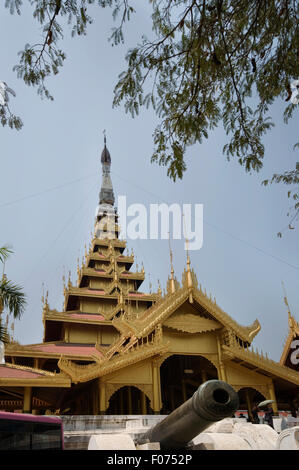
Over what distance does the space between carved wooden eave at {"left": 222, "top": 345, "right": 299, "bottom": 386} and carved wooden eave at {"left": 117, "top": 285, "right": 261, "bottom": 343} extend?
75 cm

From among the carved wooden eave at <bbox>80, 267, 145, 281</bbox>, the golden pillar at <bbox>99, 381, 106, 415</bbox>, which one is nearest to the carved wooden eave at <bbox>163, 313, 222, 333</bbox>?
the golden pillar at <bbox>99, 381, 106, 415</bbox>

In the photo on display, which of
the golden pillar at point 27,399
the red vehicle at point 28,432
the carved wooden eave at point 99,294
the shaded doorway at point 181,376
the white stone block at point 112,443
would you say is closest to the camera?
the red vehicle at point 28,432

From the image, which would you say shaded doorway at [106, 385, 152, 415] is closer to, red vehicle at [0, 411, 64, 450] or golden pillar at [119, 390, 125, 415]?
golden pillar at [119, 390, 125, 415]

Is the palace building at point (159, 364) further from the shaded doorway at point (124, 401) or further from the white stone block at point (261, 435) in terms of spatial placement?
the white stone block at point (261, 435)

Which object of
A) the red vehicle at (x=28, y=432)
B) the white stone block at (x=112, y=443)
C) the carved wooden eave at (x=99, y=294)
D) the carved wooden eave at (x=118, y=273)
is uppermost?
the carved wooden eave at (x=118, y=273)

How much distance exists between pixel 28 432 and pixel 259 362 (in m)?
9.11

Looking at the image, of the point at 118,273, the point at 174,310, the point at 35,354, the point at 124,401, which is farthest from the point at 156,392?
the point at 118,273

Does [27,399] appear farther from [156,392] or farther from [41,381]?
[156,392]

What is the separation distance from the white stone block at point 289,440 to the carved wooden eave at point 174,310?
6.94 m

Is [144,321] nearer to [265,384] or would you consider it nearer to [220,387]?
[265,384]

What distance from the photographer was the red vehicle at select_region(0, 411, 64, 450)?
4969 mm

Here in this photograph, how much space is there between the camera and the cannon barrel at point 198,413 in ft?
16.4

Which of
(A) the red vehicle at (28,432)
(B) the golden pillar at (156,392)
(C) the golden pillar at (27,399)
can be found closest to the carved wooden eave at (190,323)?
(B) the golden pillar at (156,392)

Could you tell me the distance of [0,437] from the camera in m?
4.82
